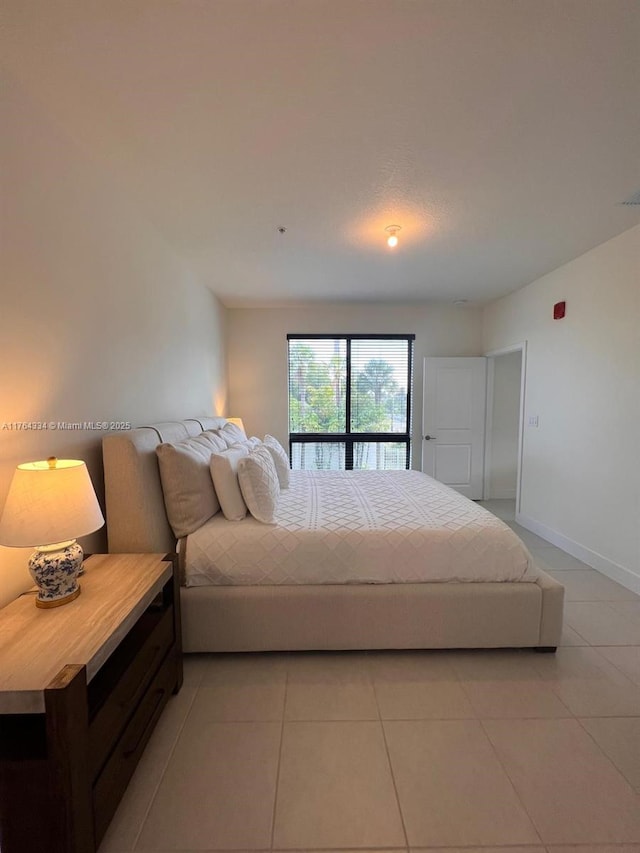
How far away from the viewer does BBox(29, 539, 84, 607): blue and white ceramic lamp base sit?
4.06 feet

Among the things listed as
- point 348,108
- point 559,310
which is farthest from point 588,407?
point 348,108

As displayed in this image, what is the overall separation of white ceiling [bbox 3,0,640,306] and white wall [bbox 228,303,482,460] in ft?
6.51

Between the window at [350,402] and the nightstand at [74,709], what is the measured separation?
3398 mm

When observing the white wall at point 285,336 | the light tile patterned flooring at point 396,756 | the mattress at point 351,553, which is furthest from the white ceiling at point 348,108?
the light tile patterned flooring at point 396,756

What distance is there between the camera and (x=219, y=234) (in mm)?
2578

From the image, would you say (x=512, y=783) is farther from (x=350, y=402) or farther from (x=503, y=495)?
(x=503, y=495)

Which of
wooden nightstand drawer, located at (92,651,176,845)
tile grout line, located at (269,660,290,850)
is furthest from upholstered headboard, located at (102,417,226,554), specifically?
tile grout line, located at (269,660,290,850)

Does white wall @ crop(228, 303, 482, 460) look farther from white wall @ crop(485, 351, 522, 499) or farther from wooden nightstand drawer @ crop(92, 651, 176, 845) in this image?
wooden nightstand drawer @ crop(92, 651, 176, 845)

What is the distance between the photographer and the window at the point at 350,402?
15.3 feet

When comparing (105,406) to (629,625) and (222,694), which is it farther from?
(629,625)

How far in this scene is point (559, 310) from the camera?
10.6ft

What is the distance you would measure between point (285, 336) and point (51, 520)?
3768 millimetres

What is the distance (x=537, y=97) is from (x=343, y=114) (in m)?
0.75

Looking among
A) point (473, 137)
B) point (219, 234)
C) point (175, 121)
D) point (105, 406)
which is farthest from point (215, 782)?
point (219, 234)
